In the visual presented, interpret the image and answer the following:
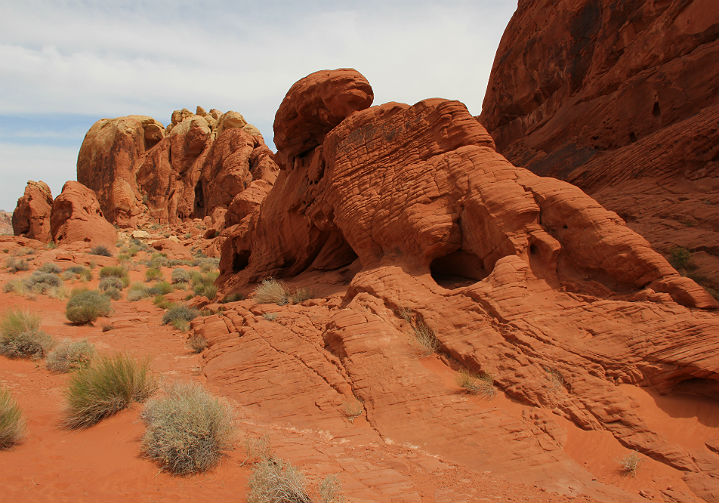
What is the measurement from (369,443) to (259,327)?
4.41 metres

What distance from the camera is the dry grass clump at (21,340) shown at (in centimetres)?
818

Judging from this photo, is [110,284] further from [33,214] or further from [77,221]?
[33,214]

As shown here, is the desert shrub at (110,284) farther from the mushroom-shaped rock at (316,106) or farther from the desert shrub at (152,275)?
the mushroom-shaped rock at (316,106)

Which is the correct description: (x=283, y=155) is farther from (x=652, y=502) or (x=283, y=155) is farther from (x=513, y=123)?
(x=652, y=502)

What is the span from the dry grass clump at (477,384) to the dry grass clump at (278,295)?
564cm

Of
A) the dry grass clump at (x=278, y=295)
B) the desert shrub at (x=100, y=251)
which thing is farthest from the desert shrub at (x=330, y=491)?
the desert shrub at (x=100, y=251)

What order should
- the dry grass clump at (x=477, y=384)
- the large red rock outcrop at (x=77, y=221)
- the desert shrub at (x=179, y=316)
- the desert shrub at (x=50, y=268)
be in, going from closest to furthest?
the dry grass clump at (x=477, y=384), the desert shrub at (x=179, y=316), the desert shrub at (x=50, y=268), the large red rock outcrop at (x=77, y=221)

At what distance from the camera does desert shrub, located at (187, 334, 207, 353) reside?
30.7 ft

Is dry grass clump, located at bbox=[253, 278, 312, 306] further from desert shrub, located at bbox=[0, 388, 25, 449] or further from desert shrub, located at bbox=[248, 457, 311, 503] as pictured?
desert shrub, located at bbox=[248, 457, 311, 503]

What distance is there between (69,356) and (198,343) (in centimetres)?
238

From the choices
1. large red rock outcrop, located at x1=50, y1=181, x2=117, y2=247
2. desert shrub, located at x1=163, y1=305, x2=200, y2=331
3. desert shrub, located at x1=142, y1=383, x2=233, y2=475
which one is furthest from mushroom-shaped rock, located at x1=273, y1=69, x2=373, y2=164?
large red rock outcrop, located at x1=50, y1=181, x2=117, y2=247

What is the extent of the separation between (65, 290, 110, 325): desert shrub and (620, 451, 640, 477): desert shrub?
12020mm

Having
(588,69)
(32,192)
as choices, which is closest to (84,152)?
(32,192)

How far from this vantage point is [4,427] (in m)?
4.46
